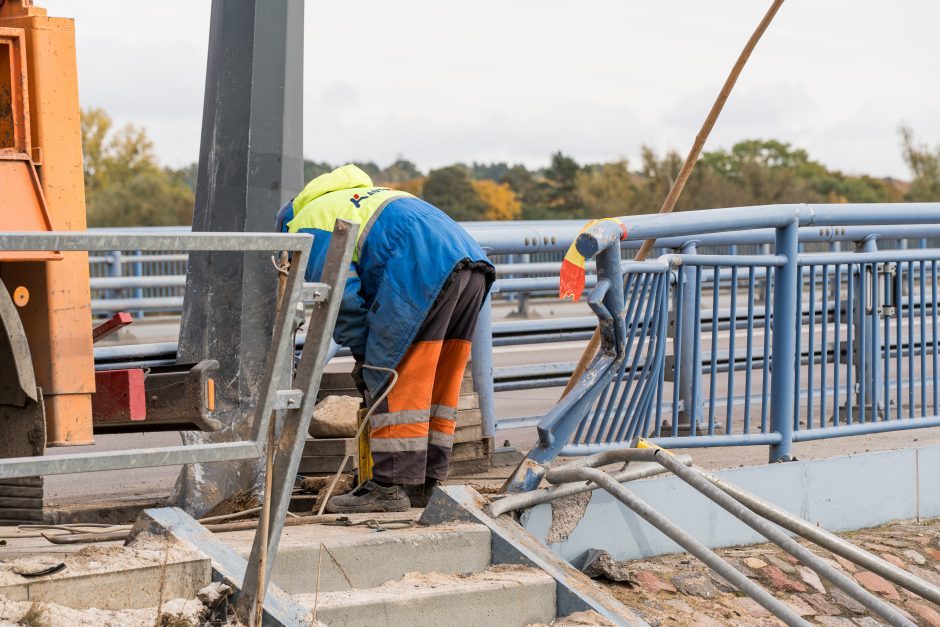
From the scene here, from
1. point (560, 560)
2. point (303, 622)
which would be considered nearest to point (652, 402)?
point (560, 560)

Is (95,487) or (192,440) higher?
(192,440)

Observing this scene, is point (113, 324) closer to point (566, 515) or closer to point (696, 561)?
point (566, 515)

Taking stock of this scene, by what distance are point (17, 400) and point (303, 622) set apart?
1.11 meters

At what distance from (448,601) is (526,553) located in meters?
0.50

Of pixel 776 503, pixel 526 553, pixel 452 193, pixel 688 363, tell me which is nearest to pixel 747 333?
pixel 688 363

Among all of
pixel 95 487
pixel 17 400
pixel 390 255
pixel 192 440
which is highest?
pixel 390 255

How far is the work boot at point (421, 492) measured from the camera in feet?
17.3

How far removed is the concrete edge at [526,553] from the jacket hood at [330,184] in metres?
1.31

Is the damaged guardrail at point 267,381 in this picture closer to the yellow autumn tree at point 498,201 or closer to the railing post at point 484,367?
the railing post at point 484,367

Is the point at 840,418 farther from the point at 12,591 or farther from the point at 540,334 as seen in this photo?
the point at 12,591

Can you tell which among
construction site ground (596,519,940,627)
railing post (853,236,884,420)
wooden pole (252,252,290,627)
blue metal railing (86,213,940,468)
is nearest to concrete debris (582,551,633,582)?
construction site ground (596,519,940,627)

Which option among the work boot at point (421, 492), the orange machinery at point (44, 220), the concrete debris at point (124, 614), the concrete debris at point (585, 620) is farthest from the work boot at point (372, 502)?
the concrete debris at point (124, 614)

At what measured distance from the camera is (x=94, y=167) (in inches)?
2051

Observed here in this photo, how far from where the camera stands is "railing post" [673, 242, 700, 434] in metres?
5.80
